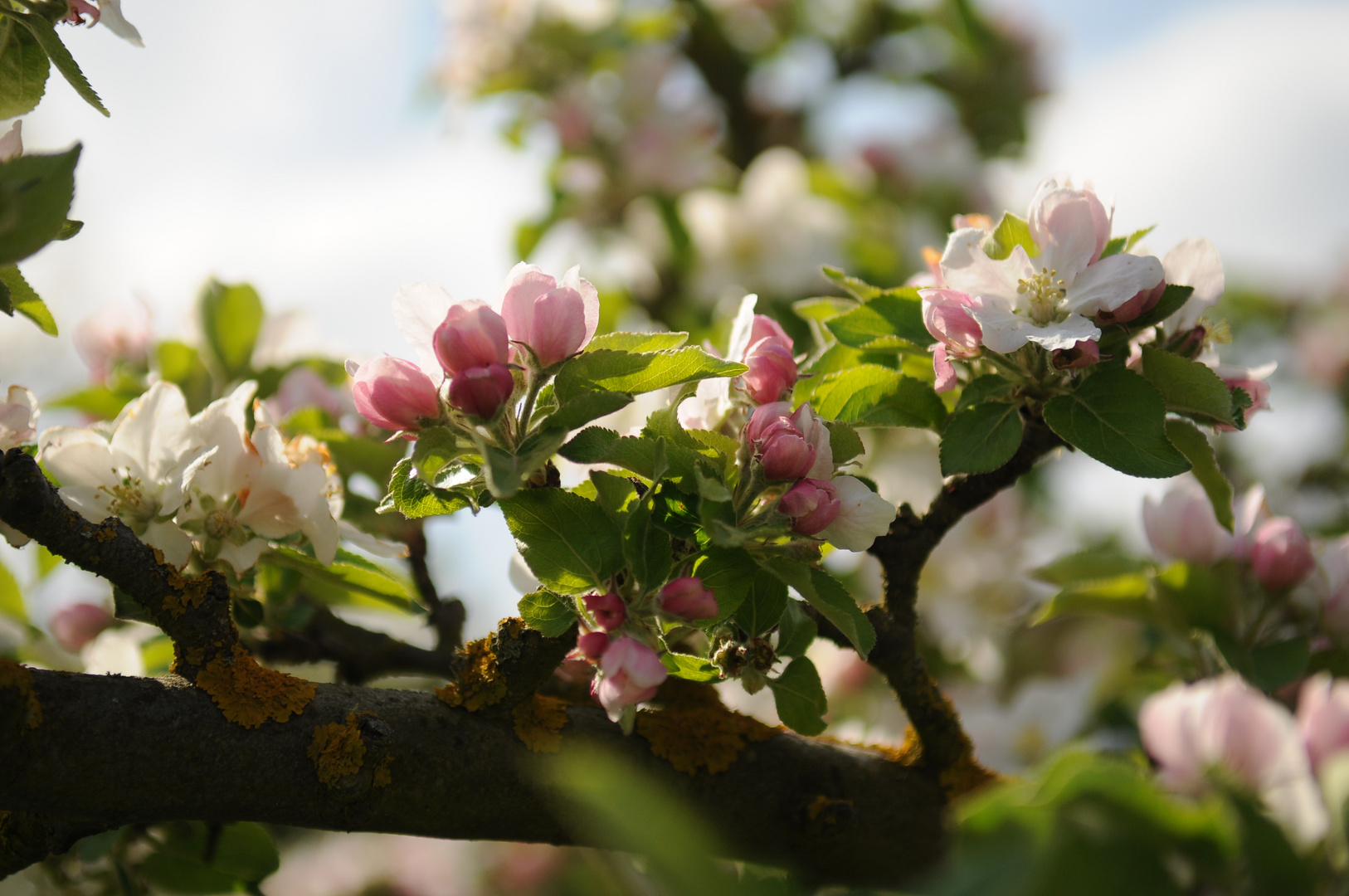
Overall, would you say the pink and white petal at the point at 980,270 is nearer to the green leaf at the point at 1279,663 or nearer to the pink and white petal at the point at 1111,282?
the pink and white petal at the point at 1111,282

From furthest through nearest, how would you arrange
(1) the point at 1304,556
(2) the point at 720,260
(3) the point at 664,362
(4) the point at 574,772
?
1. (2) the point at 720,260
2. (1) the point at 1304,556
3. (4) the point at 574,772
4. (3) the point at 664,362

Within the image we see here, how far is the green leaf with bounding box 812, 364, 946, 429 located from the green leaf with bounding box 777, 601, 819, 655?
200 mm

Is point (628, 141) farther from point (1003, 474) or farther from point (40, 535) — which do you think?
point (40, 535)

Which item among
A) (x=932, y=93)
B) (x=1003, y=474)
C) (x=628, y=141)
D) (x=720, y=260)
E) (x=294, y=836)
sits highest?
(x=932, y=93)

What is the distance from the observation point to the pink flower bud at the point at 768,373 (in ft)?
3.28

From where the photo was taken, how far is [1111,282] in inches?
38.8

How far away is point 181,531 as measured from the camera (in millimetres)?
1131

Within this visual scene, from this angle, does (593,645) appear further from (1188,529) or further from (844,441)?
(1188,529)

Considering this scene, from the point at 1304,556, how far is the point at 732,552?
33.1 inches

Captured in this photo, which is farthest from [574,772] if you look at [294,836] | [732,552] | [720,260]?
[294,836]

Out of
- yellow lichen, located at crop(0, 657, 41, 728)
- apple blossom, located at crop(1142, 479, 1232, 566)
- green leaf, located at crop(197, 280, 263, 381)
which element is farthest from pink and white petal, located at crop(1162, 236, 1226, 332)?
green leaf, located at crop(197, 280, 263, 381)

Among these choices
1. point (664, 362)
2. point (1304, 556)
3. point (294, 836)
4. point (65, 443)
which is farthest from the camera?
point (294, 836)

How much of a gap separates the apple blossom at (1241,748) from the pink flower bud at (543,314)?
533mm

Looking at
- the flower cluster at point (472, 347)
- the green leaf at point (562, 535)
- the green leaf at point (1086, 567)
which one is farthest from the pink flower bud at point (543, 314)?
the green leaf at point (1086, 567)
